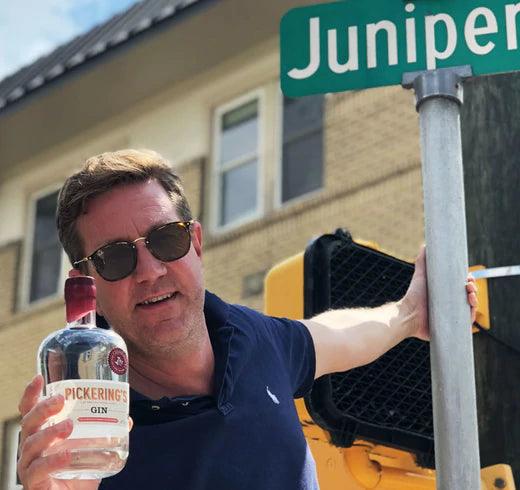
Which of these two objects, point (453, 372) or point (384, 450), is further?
point (384, 450)

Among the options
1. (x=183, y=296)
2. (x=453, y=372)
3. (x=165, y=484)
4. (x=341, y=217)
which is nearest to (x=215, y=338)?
(x=183, y=296)

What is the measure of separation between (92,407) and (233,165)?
12264 millimetres

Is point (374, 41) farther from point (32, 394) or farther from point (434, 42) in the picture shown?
point (32, 394)

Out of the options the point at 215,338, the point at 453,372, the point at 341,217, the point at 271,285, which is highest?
the point at 341,217

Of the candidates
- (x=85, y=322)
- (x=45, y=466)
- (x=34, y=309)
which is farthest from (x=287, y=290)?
(x=34, y=309)

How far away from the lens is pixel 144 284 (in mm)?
3221

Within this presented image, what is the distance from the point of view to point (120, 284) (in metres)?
3.22

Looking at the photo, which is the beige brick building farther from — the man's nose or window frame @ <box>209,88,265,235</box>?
the man's nose

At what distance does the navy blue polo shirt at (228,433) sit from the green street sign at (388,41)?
2.35 feet

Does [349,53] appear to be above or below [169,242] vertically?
above

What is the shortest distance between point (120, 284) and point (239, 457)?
0.50 m

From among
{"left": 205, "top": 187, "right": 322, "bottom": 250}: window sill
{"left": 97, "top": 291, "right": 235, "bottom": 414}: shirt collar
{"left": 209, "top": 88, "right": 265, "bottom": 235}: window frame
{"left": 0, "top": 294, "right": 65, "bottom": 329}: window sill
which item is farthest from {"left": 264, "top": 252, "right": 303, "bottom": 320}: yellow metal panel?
{"left": 0, "top": 294, "right": 65, "bottom": 329}: window sill

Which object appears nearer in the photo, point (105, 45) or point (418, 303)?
point (418, 303)

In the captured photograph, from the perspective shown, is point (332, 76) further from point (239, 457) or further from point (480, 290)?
point (239, 457)
